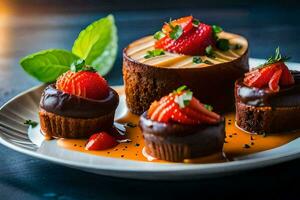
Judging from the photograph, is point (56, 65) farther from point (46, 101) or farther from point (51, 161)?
point (51, 161)

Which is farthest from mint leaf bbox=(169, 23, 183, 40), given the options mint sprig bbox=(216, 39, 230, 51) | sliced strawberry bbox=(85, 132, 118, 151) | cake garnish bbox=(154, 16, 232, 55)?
sliced strawberry bbox=(85, 132, 118, 151)

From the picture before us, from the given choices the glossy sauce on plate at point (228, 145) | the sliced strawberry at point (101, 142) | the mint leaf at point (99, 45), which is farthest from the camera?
the mint leaf at point (99, 45)

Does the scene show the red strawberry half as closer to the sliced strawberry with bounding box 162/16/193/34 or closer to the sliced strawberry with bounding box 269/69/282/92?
the sliced strawberry with bounding box 269/69/282/92

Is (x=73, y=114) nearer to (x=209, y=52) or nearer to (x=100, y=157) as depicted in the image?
(x=100, y=157)

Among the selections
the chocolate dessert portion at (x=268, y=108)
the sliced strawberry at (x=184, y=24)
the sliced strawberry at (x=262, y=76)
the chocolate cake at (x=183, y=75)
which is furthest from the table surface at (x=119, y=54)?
the sliced strawberry at (x=184, y=24)

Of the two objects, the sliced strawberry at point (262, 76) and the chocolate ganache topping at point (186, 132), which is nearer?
the chocolate ganache topping at point (186, 132)

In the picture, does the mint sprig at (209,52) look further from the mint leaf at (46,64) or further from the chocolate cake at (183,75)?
the mint leaf at (46,64)

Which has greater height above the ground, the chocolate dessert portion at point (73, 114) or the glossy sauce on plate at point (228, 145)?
the chocolate dessert portion at point (73, 114)
